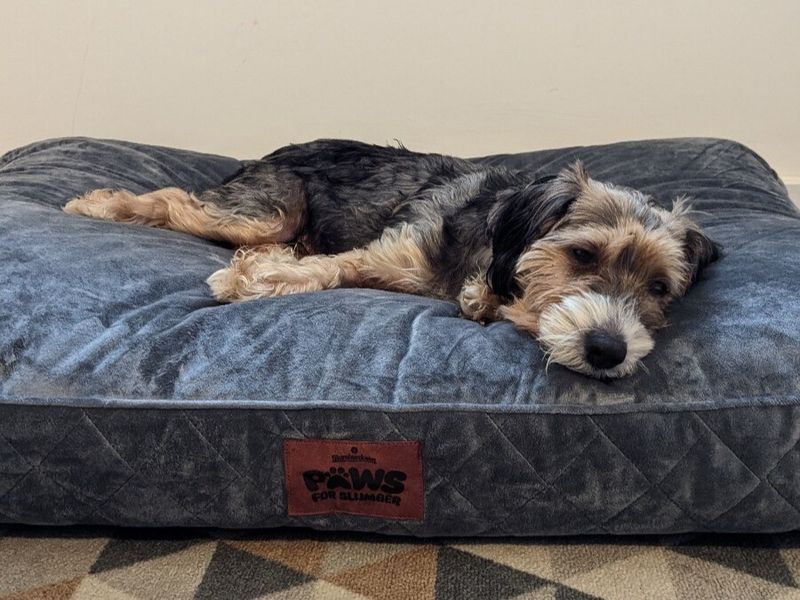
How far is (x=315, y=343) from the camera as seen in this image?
1.95 meters

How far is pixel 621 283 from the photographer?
2.07 metres

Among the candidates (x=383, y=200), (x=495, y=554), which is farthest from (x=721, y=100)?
(x=495, y=554)

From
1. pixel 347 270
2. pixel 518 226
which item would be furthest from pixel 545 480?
pixel 347 270

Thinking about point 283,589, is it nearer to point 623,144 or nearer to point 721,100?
point 623,144

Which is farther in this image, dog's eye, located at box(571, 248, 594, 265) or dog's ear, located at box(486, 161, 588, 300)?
dog's ear, located at box(486, 161, 588, 300)

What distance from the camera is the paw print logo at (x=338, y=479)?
1790 millimetres

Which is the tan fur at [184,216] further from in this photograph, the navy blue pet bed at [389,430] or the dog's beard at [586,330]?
the dog's beard at [586,330]

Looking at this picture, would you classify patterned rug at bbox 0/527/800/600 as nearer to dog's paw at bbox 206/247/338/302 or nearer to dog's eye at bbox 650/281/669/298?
dog's eye at bbox 650/281/669/298

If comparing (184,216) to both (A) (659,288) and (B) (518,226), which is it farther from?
(A) (659,288)

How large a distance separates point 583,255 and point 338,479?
96 cm

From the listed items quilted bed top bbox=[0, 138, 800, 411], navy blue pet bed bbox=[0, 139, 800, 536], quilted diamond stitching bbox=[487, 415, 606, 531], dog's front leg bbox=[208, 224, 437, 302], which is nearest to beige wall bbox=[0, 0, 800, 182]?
dog's front leg bbox=[208, 224, 437, 302]

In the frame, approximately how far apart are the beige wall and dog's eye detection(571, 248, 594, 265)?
7.76 ft

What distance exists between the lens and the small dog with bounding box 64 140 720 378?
6.61 ft

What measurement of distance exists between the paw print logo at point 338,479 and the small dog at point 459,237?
604mm
